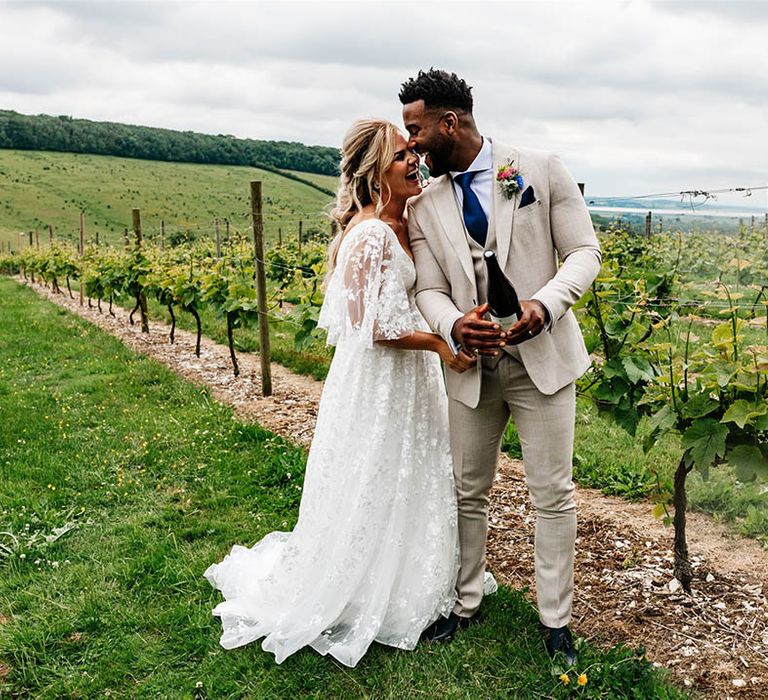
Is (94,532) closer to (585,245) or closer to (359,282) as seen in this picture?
(359,282)

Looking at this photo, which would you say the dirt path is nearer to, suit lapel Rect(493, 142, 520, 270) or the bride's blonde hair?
suit lapel Rect(493, 142, 520, 270)

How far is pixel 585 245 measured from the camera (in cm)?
259

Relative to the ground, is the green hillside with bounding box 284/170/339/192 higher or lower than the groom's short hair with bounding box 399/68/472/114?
higher

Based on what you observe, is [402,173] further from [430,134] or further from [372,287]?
[372,287]

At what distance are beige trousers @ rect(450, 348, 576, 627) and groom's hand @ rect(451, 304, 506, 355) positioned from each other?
0.22 m

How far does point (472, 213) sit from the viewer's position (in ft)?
8.76

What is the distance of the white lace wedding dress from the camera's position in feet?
9.67

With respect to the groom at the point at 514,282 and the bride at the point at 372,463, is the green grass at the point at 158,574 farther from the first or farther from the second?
the groom at the point at 514,282

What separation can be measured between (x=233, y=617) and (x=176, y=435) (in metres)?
2.77

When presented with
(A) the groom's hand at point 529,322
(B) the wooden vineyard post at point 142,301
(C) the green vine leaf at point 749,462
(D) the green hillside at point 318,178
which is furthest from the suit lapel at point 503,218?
(D) the green hillside at point 318,178

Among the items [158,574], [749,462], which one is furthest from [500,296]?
[158,574]

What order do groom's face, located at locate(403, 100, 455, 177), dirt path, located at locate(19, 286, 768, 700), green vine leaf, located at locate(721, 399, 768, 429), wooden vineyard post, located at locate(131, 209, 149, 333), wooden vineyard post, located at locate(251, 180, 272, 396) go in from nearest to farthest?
groom's face, located at locate(403, 100, 455, 177) < green vine leaf, located at locate(721, 399, 768, 429) < dirt path, located at locate(19, 286, 768, 700) < wooden vineyard post, located at locate(251, 180, 272, 396) < wooden vineyard post, located at locate(131, 209, 149, 333)

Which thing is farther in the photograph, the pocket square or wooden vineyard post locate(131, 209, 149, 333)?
wooden vineyard post locate(131, 209, 149, 333)

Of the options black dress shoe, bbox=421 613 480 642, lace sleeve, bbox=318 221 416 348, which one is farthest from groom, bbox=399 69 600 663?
black dress shoe, bbox=421 613 480 642
